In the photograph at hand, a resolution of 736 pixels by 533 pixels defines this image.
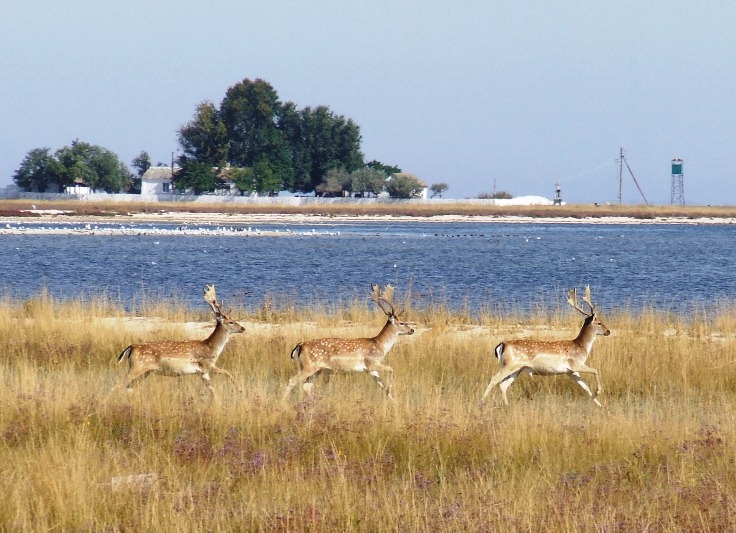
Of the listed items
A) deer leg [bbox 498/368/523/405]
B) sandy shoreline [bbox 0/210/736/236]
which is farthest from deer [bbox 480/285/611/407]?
sandy shoreline [bbox 0/210/736/236]

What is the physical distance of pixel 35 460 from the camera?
8.16 m

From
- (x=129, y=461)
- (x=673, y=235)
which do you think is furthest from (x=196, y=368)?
(x=673, y=235)

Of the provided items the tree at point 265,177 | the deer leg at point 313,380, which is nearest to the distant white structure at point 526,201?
the tree at point 265,177

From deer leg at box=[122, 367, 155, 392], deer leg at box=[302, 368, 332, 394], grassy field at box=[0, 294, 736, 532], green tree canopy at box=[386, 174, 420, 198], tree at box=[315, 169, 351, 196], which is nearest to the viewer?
grassy field at box=[0, 294, 736, 532]

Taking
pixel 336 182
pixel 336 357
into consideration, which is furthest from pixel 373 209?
pixel 336 357

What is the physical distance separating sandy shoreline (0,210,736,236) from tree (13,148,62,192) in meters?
21.9

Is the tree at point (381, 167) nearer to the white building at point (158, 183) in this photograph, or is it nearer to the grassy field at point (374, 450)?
the white building at point (158, 183)

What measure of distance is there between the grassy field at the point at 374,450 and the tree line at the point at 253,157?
93.1 meters

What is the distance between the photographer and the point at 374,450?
358 inches

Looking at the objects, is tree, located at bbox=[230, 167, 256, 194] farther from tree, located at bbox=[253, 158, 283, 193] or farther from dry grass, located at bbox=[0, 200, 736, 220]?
dry grass, located at bbox=[0, 200, 736, 220]

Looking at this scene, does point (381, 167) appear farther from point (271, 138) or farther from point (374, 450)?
point (374, 450)

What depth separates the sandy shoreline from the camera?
2778 inches

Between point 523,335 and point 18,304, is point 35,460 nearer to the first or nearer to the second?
point 523,335

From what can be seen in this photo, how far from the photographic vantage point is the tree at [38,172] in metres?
113
